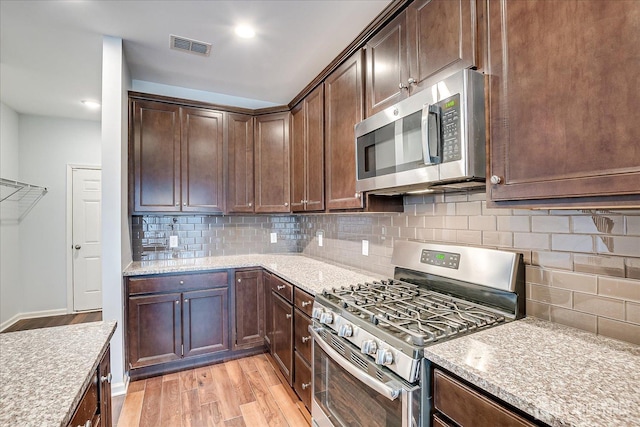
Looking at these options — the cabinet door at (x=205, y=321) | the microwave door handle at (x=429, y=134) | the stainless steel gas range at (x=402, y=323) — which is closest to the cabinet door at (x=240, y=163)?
the cabinet door at (x=205, y=321)

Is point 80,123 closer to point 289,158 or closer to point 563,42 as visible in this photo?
point 289,158

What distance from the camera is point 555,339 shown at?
109cm

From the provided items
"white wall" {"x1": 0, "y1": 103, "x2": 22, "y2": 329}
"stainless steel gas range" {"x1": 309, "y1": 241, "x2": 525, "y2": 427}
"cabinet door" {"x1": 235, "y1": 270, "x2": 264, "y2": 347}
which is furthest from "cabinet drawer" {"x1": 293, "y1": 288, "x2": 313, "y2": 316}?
"white wall" {"x1": 0, "y1": 103, "x2": 22, "y2": 329}

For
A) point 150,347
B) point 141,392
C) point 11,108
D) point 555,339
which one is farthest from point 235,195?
point 11,108

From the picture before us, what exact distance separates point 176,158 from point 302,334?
2023 millimetres

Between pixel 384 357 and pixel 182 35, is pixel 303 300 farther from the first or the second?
pixel 182 35

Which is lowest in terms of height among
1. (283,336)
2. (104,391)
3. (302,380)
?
(302,380)

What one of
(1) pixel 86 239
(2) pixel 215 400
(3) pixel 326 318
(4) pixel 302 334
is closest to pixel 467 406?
(3) pixel 326 318

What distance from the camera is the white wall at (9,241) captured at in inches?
144

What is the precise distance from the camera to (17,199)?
156 inches

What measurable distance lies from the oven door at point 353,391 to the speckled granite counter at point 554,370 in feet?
0.65

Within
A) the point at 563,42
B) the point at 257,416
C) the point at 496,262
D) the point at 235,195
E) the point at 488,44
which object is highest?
the point at 488,44

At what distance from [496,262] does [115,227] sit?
245 centimetres

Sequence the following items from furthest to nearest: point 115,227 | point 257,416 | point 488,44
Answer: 1. point 115,227
2. point 257,416
3. point 488,44
